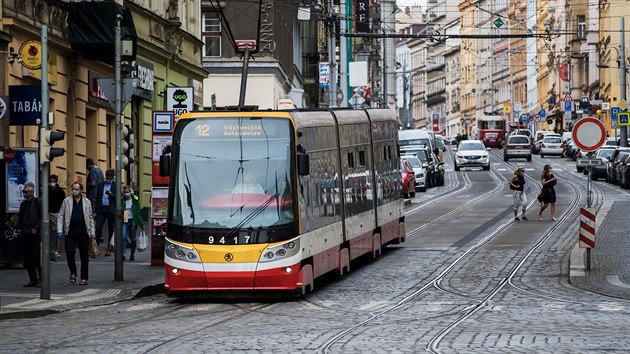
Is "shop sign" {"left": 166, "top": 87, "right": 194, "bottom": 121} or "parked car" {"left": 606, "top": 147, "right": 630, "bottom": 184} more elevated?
"shop sign" {"left": 166, "top": 87, "right": 194, "bottom": 121}

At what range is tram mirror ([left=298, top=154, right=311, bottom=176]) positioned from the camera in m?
22.9

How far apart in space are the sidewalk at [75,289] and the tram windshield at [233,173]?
6.17 feet

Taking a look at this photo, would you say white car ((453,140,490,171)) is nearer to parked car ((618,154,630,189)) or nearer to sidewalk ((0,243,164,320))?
parked car ((618,154,630,189))

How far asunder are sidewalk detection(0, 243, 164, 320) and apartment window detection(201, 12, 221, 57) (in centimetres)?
3336

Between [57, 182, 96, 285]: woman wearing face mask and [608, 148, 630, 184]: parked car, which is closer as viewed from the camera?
[57, 182, 96, 285]: woman wearing face mask

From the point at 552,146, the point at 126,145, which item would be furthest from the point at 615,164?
the point at 126,145

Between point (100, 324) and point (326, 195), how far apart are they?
663 cm

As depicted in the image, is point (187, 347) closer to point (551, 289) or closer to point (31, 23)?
point (551, 289)

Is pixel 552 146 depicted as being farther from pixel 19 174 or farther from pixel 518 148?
pixel 19 174

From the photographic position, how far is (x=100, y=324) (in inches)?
763

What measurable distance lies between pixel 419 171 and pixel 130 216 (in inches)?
1387

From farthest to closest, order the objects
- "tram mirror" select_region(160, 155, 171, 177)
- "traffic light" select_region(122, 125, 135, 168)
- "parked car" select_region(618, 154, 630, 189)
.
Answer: "parked car" select_region(618, 154, 630, 189), "traffic light" select_region(122, 125, 135, 168), "tram mirror" select_region(160, 155, 171, 177)

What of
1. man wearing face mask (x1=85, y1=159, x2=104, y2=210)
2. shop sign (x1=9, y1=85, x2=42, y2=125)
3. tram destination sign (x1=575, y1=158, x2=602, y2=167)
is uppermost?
shop sign (x1=9, y1=85, x2=42, y2=125)

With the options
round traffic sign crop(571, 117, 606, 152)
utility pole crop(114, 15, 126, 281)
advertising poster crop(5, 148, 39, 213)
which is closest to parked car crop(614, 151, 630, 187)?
round traffic sign crop(571, 117, 606, 152)
